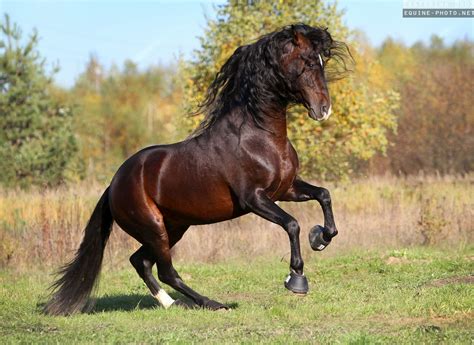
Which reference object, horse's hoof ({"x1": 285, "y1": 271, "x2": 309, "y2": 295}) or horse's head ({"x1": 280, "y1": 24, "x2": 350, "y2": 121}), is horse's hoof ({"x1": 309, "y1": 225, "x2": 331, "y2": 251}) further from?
horse's head ({"x1": 280, "y1": 24, "x2": 350, "y2": 121})

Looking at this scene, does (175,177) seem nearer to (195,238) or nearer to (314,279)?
(314,279)

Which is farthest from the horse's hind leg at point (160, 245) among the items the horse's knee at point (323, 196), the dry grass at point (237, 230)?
the dry grass at point (237, 230)

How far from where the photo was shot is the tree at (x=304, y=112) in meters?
19.5

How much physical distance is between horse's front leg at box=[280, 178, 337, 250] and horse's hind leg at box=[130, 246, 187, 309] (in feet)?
5.81

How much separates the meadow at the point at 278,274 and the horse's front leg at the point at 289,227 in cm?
31

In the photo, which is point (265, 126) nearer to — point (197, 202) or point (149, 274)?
point (197, 202)

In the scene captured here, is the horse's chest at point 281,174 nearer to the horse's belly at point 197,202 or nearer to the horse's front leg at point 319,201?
the horse's front leg at point 319,201

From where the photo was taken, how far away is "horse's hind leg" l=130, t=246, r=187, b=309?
8.46 m

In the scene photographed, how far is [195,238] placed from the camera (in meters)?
14.0

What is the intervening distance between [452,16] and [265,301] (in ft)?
25.7

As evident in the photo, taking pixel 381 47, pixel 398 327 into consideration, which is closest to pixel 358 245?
pixel 398 327

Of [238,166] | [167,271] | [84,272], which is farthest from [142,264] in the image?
[238,166]

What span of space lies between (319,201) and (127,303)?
2.98 m

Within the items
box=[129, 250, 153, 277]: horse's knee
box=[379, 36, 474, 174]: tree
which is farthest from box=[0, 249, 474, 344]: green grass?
box=[379, 36, 474, 174]: tree
